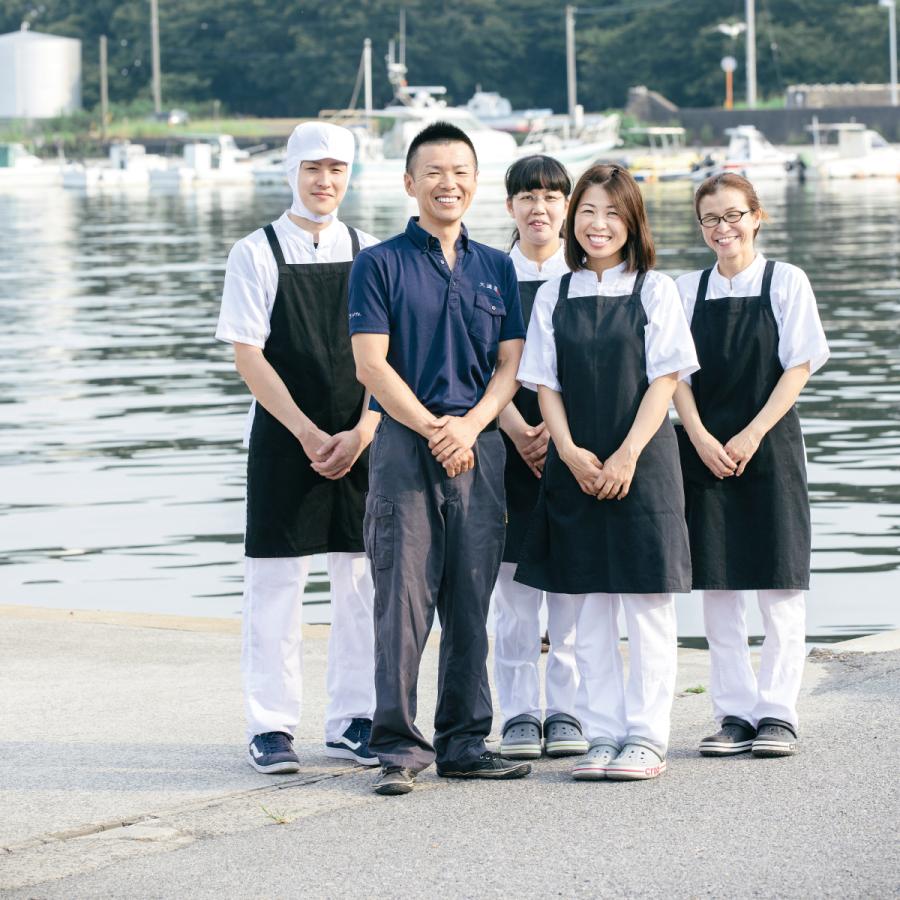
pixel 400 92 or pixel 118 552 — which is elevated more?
pixel 400 92

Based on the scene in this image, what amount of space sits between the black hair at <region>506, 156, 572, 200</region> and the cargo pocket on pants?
4.21 feet

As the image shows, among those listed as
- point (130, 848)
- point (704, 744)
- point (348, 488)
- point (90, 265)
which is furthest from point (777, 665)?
point (90, 265)

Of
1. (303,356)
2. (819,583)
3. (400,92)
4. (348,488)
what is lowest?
(819,583)

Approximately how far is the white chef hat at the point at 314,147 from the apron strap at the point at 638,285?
0.94m

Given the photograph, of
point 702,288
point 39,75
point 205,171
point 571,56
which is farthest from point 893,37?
point 702,288

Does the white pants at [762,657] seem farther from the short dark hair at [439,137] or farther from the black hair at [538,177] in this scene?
the short dark hair at [439,137]

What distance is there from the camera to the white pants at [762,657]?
5.69m

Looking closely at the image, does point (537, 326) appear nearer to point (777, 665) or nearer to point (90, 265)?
point (777, 665)

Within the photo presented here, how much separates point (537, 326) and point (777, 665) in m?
1.27

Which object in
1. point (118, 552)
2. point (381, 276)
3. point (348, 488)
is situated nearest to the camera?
point (381, 276)

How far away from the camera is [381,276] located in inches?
213

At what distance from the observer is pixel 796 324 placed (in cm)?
564

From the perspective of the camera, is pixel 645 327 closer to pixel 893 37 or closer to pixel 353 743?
pixel 353 743

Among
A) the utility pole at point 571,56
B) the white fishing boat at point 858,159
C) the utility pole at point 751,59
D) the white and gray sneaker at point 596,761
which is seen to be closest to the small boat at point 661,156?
the utility pole at point 751,59
